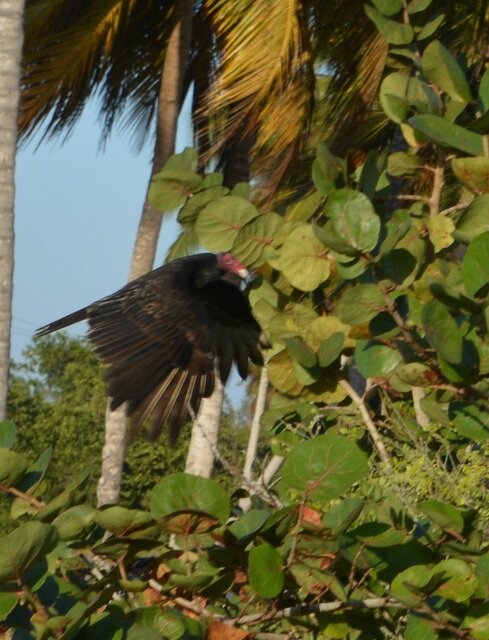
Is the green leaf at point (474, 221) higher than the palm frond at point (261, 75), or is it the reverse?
the palm frond at point (261, 75)

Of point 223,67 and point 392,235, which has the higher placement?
point 223,67

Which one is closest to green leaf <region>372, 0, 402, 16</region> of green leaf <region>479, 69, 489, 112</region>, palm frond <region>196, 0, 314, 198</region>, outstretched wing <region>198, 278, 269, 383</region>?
green leaf <region>479, 69, 489, 112</region>

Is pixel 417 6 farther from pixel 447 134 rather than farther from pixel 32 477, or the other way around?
pixel 32 477

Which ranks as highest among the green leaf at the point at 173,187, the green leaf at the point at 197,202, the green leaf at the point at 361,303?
the green leaf at the point at 173,187

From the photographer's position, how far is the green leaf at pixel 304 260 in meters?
3.04

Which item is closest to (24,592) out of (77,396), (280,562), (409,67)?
(280,562)

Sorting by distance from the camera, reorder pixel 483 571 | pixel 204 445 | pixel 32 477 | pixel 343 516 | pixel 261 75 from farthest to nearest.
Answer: pixel 204 445 → pixel 261 75 → pixel 32 477 → pixel 343 516 → pixel 483 571

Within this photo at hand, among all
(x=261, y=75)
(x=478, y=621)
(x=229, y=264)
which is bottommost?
(x=478, y=621)

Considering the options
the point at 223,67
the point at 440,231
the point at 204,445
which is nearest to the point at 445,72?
the point at 440,231

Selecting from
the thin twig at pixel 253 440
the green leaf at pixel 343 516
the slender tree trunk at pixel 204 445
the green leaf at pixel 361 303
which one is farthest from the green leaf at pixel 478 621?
the slender tree trunk at pixel 204 445

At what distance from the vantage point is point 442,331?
2.26 m

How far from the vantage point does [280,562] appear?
6.89 feet

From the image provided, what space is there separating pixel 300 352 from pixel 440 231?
42cm

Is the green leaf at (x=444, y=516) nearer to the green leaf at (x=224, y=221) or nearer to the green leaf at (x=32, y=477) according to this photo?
the green leaf at (x=32, y=477)
